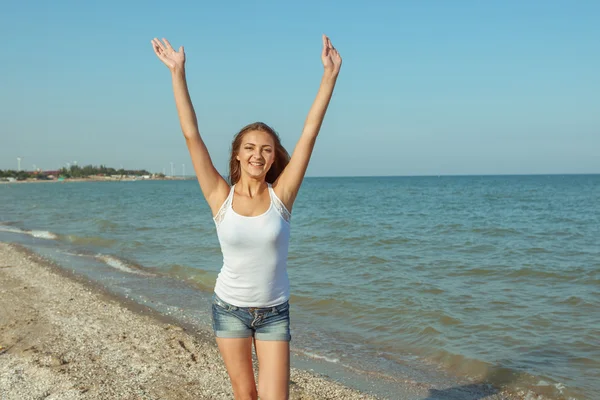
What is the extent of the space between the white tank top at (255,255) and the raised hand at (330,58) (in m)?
0.93

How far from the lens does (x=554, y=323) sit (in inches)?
342

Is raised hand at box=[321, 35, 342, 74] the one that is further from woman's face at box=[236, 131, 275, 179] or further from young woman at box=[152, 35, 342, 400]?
woman's face at box=[236, 131, 275, 179]

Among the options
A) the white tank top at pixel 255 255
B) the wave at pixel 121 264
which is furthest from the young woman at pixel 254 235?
the wave at pixel 121 264

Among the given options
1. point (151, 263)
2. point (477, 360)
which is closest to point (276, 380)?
point (477, 360)

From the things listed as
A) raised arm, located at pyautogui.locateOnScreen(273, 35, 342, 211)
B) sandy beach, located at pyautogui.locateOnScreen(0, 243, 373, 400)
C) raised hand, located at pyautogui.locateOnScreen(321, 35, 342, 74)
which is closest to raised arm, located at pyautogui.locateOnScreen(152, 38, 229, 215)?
raised arm, located at pyautogui.locateOnScreen(273, 35, 342, 211)

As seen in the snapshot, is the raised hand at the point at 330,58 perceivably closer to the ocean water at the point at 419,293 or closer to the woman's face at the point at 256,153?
the woman's face at the point at 256,153

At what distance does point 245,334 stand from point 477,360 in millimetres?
4869

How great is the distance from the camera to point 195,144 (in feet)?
11.0

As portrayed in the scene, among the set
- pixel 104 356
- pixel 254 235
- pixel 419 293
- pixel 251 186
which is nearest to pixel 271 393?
pixel 254 235

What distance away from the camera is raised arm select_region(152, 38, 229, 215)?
3326 millimetres

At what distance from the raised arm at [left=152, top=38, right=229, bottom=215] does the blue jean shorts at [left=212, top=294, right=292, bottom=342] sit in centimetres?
61

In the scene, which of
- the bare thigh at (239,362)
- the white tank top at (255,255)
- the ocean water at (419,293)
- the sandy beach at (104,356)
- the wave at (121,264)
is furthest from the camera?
the wave at (121,264)

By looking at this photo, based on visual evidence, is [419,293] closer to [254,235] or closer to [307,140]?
[307,140]

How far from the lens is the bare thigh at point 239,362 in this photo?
3.24m
